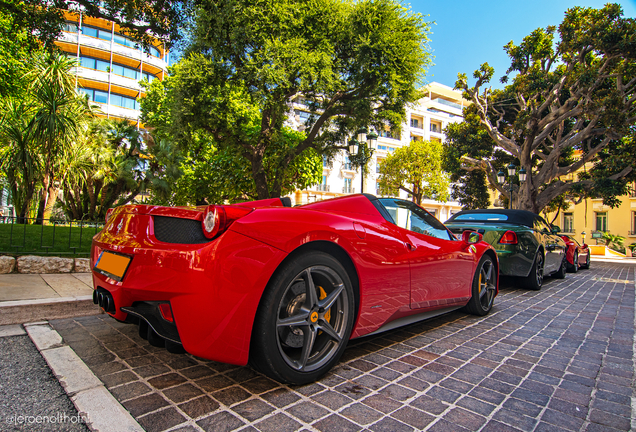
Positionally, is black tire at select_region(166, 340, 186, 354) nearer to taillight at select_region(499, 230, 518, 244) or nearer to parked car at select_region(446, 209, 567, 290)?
parked car at select_region(446, 209, 567, 290)

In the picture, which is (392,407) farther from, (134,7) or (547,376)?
(134,7)

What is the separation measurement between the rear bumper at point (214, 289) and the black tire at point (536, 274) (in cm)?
588

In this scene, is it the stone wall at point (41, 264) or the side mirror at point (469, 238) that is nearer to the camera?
the side mirror at point (469, 238)

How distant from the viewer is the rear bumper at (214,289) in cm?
182

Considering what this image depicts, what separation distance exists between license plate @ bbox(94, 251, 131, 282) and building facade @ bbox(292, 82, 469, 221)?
35291 millimetres

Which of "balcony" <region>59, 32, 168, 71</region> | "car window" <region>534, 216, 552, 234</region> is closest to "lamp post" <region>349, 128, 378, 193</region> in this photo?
"car window" <region>534, 216, 552, 234</region>

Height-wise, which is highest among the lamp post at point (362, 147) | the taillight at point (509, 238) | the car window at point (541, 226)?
the lamp post at point (362, 147)

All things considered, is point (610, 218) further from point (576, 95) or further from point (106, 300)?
point (106, 300)

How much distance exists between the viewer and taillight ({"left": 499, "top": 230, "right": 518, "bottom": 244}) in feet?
19.0

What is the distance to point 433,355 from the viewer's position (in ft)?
8.98

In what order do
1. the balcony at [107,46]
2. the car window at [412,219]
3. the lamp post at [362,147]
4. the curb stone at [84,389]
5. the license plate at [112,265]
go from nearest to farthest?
the curb stone at [84,389], the license plate at [112,265], the car window at [412,219], the lamp post at [362,147], the balcony at [107,46]

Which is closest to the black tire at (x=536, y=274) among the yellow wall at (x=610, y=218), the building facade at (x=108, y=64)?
the yellow wall at (x=610, y=218)

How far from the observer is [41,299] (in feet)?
11.9

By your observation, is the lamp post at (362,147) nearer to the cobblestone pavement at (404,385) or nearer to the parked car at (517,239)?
the parked car at (517,239)
